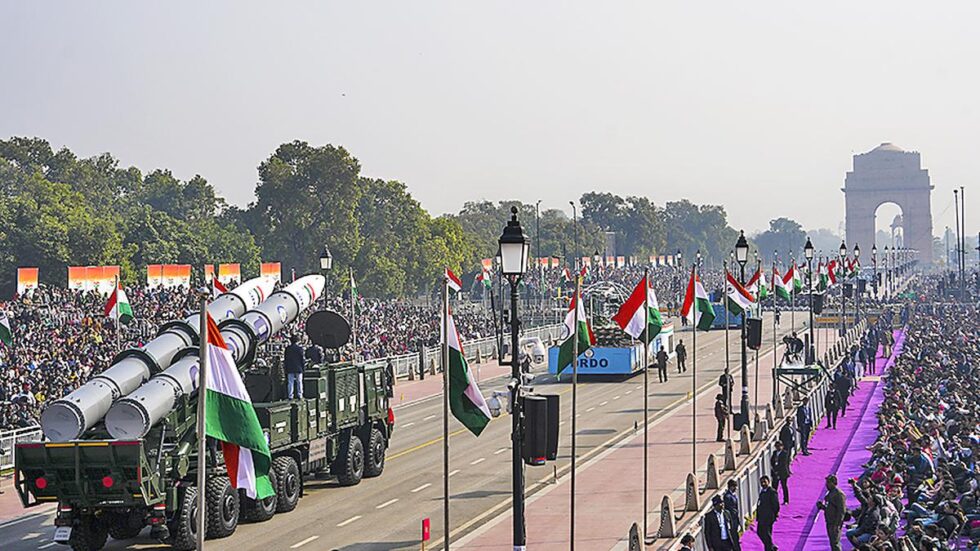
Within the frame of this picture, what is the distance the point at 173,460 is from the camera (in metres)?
22.5

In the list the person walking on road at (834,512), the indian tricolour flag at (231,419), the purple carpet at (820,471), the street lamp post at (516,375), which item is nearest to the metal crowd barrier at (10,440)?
the purple carpet at (820,471)

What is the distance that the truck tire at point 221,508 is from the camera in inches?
926

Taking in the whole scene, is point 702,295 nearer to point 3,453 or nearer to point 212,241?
point 3,453

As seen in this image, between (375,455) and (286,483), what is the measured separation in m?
4.96

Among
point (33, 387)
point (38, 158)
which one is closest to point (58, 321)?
point (33, 387)

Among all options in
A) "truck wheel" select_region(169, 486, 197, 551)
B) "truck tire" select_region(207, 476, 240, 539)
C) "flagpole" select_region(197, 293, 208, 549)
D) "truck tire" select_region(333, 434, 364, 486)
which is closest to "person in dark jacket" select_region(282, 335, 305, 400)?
"truck tire" select_region(333, 434, 364, 486)

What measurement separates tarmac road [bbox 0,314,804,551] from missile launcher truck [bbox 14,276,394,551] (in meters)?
0.64

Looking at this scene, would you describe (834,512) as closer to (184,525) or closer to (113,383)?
(184,525)

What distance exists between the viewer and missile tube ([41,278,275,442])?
22.2 meters

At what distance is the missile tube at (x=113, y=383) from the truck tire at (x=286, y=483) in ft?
9.84

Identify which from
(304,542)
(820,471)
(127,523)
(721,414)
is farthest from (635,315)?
(127,523)

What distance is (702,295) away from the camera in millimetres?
36188

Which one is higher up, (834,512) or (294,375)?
(294,375)

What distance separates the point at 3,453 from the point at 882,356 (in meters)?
49.2
